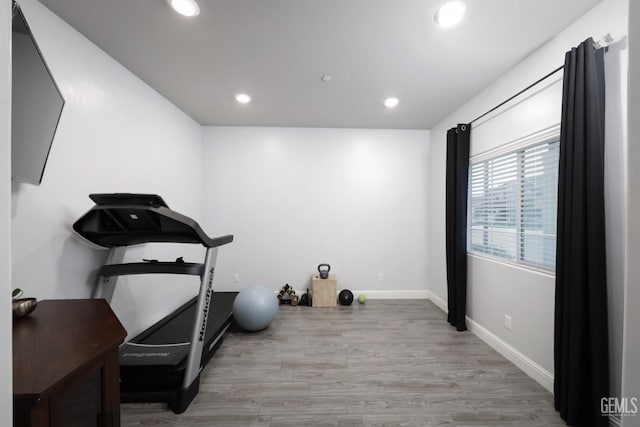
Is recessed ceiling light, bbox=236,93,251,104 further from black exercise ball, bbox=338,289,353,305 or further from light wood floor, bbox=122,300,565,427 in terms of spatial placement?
black exercise ball, bbox=338,289,353,305

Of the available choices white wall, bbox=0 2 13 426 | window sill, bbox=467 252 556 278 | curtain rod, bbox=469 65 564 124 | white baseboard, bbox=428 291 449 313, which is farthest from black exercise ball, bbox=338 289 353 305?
white wall, bbox=0 2 13 426

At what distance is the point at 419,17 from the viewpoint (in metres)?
1.62

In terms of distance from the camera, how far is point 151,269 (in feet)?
5.73

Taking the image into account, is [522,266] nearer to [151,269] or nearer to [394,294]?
[394,294]

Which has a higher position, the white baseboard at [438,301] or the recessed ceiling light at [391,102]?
the recessed ceiling light at [391,102]

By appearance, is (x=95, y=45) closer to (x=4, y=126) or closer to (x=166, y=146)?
(x=166, y=146)

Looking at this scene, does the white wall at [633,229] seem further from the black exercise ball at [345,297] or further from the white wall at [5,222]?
the black exercise ball at [345,297]

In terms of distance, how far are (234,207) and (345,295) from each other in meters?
2.12

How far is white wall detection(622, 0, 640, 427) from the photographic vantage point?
0.74m

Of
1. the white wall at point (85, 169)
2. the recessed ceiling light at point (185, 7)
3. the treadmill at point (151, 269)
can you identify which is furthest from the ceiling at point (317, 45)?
the treadmill at point (151, 269)

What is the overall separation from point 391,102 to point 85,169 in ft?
9.74

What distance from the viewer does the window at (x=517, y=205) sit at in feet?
6.25

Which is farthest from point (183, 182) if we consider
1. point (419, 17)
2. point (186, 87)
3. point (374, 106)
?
point (419, 17)

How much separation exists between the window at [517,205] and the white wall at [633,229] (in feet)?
4.38
